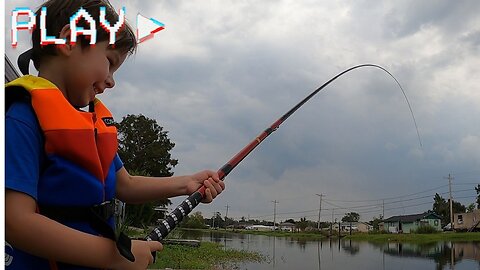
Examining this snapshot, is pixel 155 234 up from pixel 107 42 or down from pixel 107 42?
down

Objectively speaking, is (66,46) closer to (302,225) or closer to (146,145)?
(146,145)

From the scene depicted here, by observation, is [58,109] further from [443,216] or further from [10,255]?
[443,216]

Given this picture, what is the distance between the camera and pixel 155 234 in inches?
58.2

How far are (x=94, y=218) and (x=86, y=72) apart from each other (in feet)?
1.16

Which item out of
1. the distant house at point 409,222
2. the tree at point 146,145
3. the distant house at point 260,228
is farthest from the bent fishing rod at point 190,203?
the distant house at point 260,228

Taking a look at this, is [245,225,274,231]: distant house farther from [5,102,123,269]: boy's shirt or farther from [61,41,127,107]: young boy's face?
[5,102,123,269]: boy's shirt

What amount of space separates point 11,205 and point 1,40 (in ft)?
1.15

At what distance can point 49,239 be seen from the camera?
0.98 meters

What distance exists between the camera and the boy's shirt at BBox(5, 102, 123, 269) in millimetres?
960

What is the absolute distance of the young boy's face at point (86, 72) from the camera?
1.17m

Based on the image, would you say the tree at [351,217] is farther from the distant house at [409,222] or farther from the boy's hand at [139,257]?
the boy's hand at [139,257]

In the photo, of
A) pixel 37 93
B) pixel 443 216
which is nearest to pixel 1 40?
pixel 37 93

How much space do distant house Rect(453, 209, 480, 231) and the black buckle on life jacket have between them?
172 ft

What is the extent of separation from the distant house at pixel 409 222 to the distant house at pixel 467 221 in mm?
2473
